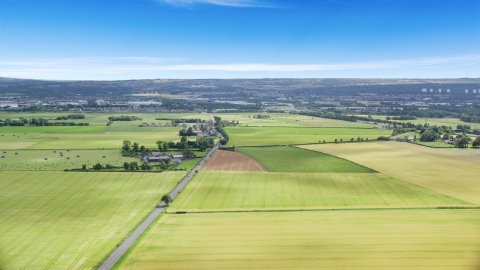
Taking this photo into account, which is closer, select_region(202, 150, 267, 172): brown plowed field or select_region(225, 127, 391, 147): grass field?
select_region(202, 150, 267, 172): brown plowed field

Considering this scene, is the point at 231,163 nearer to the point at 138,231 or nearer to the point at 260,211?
the point at 260,211

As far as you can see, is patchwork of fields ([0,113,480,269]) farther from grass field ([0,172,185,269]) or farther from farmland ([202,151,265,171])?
farmland ([202,151,265,171])

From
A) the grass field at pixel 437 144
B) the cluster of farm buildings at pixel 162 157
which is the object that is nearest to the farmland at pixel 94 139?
the cluster of farm buildings at pixel 162 157

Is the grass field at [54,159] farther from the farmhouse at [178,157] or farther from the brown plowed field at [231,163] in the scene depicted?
the brown plowed field at [231,163]

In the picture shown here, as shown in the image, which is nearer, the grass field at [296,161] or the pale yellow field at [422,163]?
the pale yellow field at [422,163]

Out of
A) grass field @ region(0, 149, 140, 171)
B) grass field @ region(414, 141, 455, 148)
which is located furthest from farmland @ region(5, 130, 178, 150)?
grass field @ region(414, 141, 455, 148)

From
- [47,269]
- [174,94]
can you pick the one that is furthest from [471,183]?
[174,94]
